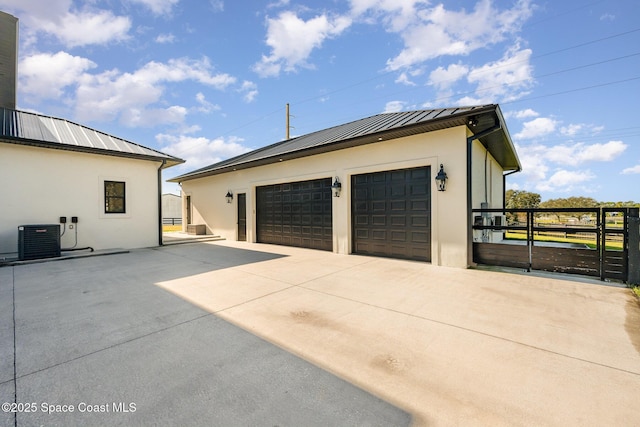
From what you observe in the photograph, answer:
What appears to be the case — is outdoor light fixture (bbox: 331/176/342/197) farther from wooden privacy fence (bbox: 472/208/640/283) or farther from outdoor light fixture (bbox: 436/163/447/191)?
wooden privacy fence (bbox: 472/208/640/283)

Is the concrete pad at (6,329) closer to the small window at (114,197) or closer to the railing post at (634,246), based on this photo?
the small window at (114,197)

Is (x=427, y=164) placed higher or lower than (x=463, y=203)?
higher

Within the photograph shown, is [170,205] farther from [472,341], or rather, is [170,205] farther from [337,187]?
[472,341]

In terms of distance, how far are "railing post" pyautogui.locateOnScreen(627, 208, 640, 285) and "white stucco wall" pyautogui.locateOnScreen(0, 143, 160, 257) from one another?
13.1 m

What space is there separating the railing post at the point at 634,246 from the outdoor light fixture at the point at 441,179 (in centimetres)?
306

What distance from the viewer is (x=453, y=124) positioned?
19.7 feet

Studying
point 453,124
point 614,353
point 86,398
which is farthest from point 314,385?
point 453,124

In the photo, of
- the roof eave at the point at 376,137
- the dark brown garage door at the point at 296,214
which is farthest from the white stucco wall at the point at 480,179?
the dark brown garage door at the point at 296,214

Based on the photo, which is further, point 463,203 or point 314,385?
point 463,203

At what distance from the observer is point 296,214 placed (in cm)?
1000

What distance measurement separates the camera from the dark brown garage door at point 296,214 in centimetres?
902

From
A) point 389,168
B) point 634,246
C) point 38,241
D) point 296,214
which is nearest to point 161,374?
point 389,168

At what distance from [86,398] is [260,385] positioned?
121 cm

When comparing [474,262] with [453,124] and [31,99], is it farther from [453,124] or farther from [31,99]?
[31,99]
